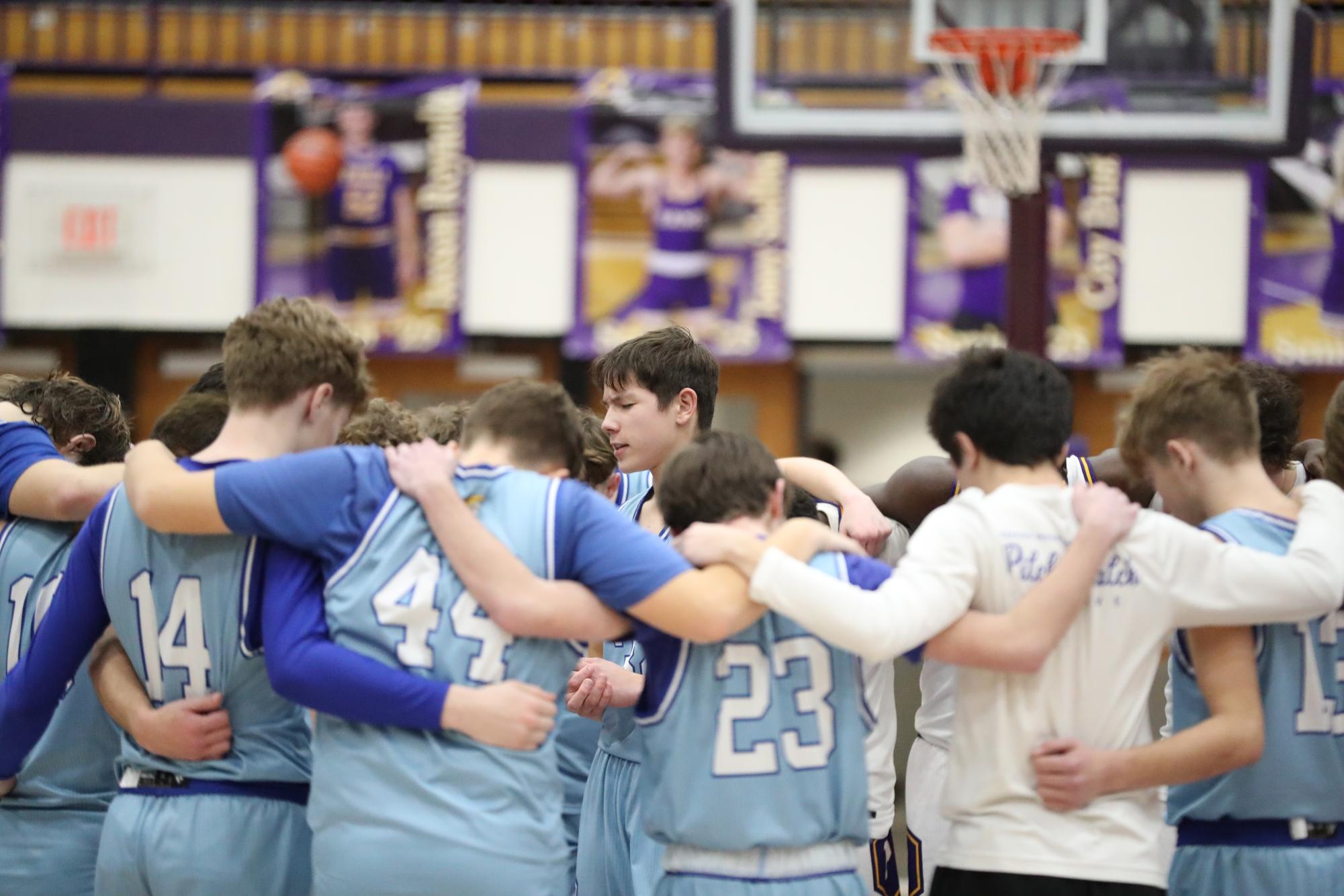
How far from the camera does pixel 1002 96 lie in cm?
716

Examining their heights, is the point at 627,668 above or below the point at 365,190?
below

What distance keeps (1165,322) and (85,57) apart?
30.6 ft

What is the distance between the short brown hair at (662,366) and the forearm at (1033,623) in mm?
1220

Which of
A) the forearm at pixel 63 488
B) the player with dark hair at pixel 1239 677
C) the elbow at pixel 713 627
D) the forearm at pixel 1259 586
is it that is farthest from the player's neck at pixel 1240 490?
the forearm at pixel 63 488

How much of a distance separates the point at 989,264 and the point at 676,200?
8.44 feet

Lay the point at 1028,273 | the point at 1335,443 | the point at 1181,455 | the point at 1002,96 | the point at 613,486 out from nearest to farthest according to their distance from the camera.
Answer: the point at 1181,455, the point at 1335,443, the point at 613,486, the point at 1002,96, the point at 1028,273

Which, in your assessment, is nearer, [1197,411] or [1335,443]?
[1197,411]

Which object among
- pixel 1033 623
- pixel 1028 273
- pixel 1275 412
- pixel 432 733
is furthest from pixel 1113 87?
pixel 432 733

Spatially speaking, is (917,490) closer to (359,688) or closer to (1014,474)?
(1014,474)

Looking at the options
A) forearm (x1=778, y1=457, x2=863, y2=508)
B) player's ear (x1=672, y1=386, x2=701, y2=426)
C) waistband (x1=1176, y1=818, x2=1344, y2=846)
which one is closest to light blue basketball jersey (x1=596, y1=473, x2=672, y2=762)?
player's ear (x1=672, y1=386, x2=701, y2=426)

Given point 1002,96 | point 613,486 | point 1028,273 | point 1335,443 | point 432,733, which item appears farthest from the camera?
point 1028,273

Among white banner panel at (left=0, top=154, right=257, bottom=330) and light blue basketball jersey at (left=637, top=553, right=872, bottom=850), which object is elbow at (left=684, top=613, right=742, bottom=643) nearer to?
light blue basketball jersey at (left=637, top=553, right=872, bottom=850)

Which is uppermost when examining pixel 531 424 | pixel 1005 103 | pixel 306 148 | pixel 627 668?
pixel 306 148

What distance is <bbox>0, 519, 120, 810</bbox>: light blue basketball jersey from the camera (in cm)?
316
